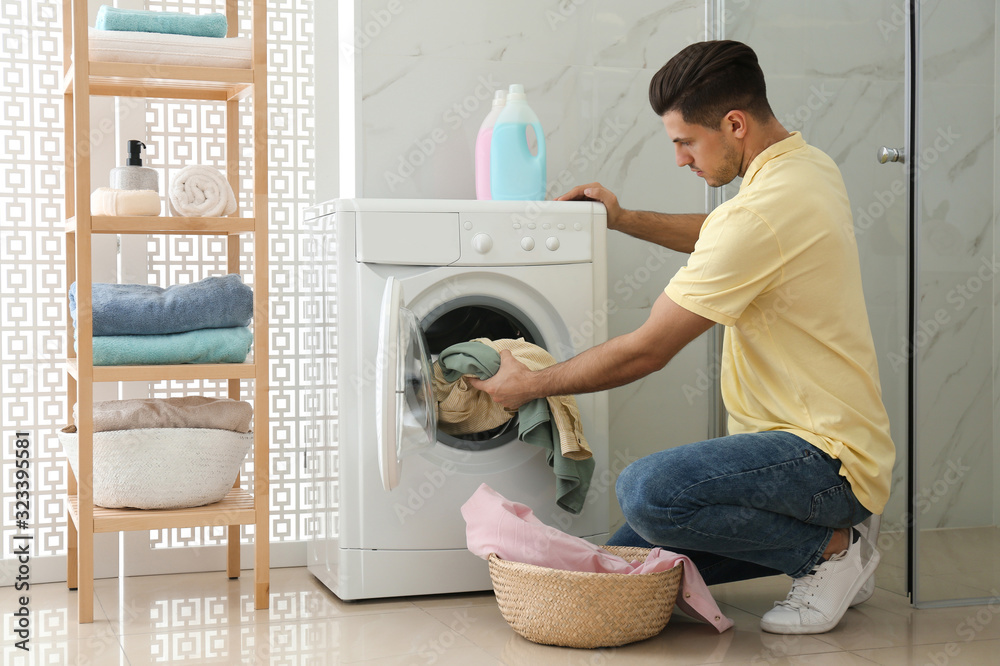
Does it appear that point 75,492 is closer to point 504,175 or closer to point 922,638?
point 504,175

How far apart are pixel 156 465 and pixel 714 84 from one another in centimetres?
132

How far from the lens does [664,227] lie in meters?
2.19

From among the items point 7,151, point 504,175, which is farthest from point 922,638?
point 7,151

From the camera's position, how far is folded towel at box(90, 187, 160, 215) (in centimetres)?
193

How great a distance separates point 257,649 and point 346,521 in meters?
0.36

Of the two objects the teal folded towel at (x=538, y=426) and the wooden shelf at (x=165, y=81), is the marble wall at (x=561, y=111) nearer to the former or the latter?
the wooden shelf at (x=165, y=81)

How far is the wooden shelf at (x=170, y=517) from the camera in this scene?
190 cm

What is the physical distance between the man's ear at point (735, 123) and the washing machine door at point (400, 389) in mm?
676

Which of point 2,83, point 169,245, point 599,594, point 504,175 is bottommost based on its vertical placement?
point 599,594

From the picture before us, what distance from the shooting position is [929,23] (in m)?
1.98

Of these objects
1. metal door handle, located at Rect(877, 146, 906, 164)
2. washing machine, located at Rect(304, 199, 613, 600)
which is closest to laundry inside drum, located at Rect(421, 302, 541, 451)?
washing machine, located at Rect(304, 199, 613, 600)

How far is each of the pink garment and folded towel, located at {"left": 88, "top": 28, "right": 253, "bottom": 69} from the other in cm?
105

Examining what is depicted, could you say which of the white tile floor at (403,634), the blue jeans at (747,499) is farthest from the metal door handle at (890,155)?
the white tile floor at (403,634)

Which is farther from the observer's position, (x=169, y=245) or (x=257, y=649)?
(x=169, y=245)
